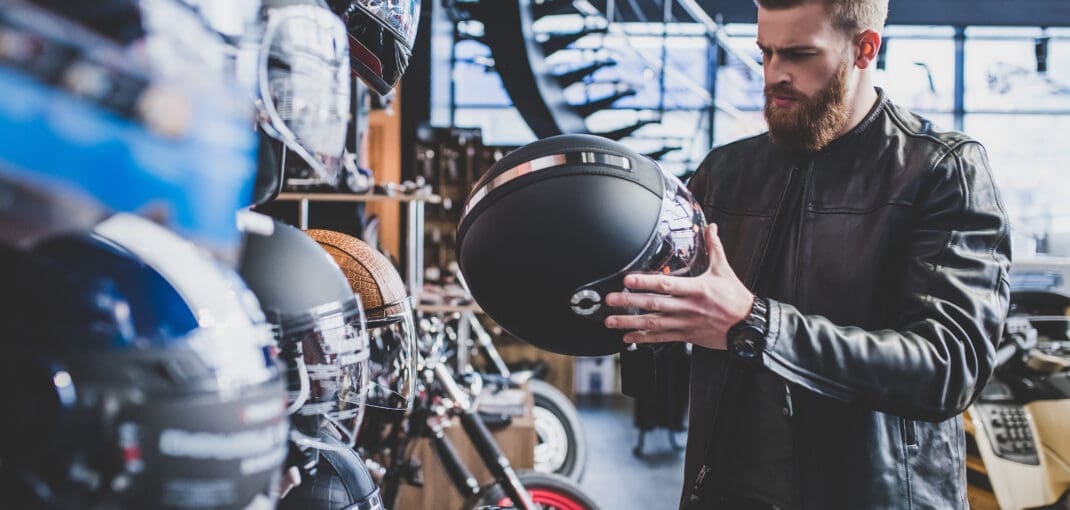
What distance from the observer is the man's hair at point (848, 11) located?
123 centimetres

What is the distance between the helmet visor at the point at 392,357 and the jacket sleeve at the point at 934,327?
1.49ft

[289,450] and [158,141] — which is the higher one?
[158,141]

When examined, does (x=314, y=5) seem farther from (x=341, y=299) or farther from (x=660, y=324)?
(x=660, y=324)

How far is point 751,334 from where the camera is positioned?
0.99 m

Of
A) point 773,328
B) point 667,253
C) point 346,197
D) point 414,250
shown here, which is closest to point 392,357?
point 667,253

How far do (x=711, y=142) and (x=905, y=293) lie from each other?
7193 mm

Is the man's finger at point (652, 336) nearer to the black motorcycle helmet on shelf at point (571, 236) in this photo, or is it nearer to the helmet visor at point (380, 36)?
the black motorcycle helmet on shelf at point (571, 236)

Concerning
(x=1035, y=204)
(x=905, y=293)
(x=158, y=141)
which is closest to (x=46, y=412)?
(x=158, y=141)

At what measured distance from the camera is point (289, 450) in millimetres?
772

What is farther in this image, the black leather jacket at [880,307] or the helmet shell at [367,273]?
the black leather jacket at [880,307]

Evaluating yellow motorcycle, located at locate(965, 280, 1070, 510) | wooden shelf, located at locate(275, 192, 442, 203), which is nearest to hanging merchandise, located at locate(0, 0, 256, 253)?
yellow motorcycle, located at locate(965, 280, 1070, 510)

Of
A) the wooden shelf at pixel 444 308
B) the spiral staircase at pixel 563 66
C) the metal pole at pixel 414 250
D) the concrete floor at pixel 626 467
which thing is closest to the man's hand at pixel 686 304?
the concrete floor at pixel 626 467

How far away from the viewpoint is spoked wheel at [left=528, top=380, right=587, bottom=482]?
3967 millimetres

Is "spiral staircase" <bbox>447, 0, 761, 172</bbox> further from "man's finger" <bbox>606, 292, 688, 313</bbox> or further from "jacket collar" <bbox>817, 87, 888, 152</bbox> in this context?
"man's finger" <bbox>606, 292, 688, 313</bbox>
